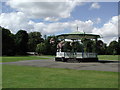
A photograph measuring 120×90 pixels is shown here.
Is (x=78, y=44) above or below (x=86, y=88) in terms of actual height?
above

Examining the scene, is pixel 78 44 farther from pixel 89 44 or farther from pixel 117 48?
pixel 117 48

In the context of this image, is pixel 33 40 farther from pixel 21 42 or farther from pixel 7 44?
pixel 7 44

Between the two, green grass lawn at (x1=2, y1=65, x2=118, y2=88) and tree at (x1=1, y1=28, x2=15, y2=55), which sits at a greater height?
tree at (x1=1, y1=28, x2=15, y2=55)

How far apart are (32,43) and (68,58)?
248 ft

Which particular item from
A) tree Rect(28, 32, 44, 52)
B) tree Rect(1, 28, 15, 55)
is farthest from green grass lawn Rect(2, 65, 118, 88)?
tree Rect(28, 32, 44, 52)

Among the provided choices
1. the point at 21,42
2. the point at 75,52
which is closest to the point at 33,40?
the point at 21,42

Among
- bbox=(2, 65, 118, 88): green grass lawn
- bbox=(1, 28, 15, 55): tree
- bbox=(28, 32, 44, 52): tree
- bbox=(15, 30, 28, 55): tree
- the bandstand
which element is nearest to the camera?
bbox=(2, 65, 118, 88): green grass lawn

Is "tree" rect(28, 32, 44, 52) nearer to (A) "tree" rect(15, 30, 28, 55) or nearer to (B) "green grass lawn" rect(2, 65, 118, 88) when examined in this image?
(A) "tree" rect(15, 30, 28, 55)

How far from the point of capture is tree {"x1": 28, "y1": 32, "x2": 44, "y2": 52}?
335 ft

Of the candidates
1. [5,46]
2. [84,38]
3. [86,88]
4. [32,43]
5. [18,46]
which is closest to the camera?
[86,88]

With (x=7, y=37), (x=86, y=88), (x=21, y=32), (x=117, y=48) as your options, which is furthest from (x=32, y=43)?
(x=86, y=88)

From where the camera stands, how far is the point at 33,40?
104 m

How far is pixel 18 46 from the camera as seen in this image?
82.1m

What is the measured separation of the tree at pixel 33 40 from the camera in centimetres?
10197
